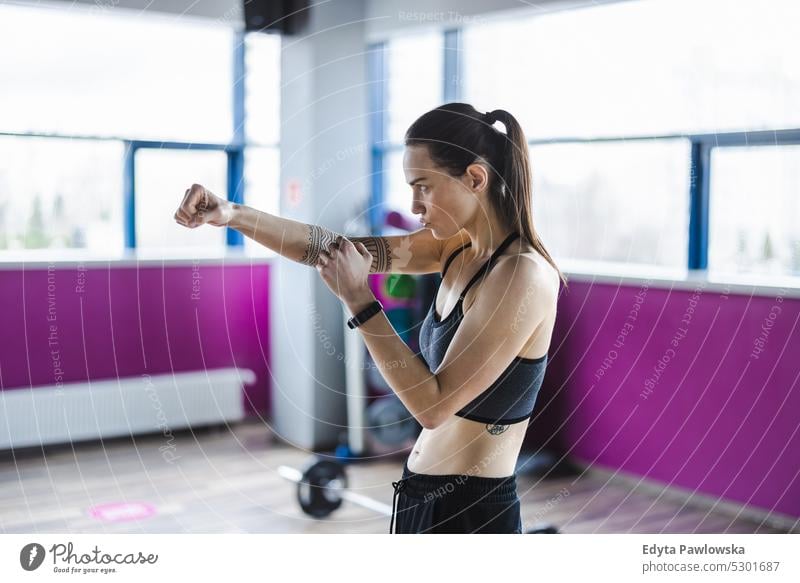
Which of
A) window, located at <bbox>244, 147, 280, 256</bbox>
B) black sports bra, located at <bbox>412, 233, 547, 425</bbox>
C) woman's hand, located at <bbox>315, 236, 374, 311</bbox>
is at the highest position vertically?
window, located at <bbox>244, 147, 280, 256</bbox>

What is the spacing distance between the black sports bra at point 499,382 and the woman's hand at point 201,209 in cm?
40

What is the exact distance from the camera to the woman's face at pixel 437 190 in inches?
62.1

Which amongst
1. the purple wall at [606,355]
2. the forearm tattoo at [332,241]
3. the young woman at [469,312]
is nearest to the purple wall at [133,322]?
the purple wall at [606,355]

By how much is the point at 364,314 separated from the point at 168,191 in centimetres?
335

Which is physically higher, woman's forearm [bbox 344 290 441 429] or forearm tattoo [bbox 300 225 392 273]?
forearm tattoo [bbox 300 225 392 273]

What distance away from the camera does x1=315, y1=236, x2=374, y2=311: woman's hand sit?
1505 millimetres

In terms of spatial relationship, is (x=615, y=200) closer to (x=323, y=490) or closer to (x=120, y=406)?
(x=323, y=490)

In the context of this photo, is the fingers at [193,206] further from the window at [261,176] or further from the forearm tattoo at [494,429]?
the window at [261,176]

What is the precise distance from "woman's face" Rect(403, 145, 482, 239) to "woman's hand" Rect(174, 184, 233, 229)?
0.32 meters

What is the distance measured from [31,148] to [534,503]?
8.25 feet

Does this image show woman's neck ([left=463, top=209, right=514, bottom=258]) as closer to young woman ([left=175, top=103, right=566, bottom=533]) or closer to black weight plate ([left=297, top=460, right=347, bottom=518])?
young woman ([left=175, top=103, right=566, bottom=533])

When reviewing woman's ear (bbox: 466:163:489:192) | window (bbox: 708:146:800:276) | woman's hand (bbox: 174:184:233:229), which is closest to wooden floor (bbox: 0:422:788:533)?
window (bbox: 708:146:800:276)

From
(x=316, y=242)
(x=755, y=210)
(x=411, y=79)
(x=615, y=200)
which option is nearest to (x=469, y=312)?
(x=316, y=242)
